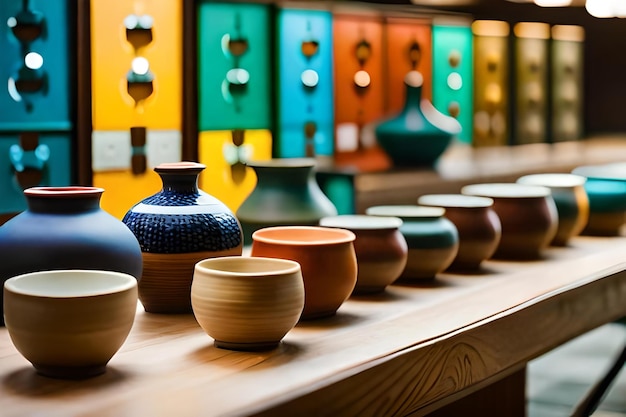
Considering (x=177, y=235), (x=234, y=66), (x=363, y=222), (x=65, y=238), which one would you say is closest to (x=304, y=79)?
(x=234, y=66)

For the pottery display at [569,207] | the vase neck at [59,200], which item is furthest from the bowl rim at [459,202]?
the vase neck at [59,200]

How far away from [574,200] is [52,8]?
1.29 metres

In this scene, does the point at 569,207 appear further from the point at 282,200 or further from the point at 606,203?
the point at 282,200

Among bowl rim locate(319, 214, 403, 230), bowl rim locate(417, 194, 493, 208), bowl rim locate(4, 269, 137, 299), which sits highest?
bowl rim locate(417, 194, 493, 208)

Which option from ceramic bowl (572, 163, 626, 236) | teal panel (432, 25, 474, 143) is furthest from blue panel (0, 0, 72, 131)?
teal panel (432, 25, 474, 143)

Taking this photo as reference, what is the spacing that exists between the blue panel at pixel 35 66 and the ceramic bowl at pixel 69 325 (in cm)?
112

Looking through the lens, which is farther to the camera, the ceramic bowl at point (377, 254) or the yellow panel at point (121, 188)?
the yellow panel at point (121, 188)

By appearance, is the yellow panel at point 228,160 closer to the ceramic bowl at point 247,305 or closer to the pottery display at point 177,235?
the pottery display at point 177,235

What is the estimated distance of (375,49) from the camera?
10.0 feet

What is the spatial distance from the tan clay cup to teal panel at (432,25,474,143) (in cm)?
217

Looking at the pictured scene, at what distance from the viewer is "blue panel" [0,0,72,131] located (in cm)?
200

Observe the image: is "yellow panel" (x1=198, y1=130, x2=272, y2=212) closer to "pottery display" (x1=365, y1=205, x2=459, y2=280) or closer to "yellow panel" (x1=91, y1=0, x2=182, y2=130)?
"yellow panel" (x1=91, y1=0, x2=182, y2=130)

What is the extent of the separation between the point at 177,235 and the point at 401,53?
2.07m

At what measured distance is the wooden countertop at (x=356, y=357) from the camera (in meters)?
0.91
